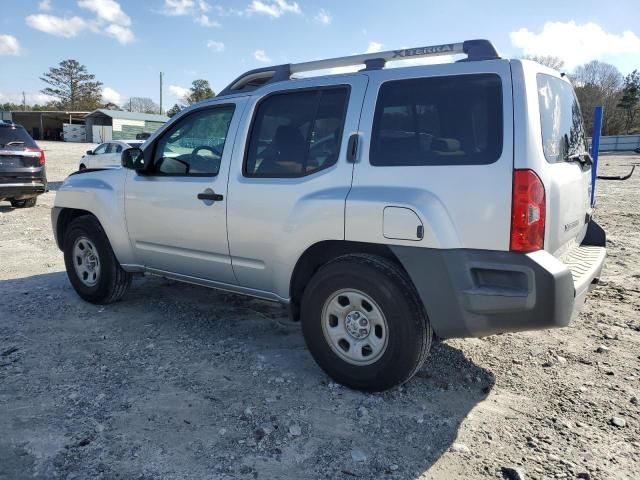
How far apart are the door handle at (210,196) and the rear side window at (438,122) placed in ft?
4.32

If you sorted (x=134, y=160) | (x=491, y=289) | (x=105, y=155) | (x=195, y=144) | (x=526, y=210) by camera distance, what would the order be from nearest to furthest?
(x=526, y=210), (x=491, y=289), (x=195, y=144), (x=134, y=160), (x=105, y=155)

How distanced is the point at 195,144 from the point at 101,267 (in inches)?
64.6

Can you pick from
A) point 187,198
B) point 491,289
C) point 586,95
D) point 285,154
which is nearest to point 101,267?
point 187,198

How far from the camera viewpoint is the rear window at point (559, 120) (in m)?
3.06

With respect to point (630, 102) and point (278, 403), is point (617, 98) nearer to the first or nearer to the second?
point (630, 102)

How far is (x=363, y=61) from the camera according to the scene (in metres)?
3.70

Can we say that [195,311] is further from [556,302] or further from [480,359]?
[556,302]

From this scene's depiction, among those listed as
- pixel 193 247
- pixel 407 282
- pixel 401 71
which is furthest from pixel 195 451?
pixel 401 71

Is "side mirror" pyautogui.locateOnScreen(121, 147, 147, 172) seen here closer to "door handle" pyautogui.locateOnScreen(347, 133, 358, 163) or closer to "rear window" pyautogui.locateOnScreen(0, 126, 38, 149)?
"door handle" pyautogui.locateOnScreen(347, 133, 358, 163)

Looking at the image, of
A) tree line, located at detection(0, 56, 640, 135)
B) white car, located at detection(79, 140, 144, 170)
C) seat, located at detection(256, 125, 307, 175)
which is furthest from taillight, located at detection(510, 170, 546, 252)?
tree line, located at detection(0, 56, 640, 135)

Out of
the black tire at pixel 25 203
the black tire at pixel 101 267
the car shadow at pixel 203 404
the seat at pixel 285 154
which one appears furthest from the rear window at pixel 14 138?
the seat at pixel 285 154

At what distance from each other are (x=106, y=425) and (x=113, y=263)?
223 cm

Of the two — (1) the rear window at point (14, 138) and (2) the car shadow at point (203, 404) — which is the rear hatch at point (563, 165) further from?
(1) the rear window at point (14, 138)

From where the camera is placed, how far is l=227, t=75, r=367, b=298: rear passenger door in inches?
135
